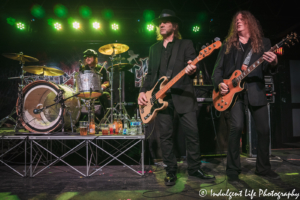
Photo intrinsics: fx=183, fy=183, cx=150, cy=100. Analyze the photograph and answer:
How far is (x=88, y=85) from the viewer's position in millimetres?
3879

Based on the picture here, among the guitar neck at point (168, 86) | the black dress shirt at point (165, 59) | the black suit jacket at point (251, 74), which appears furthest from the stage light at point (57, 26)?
the black suit jacket at point (251, 74)

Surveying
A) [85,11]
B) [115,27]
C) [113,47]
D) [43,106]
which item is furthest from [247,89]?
[85,11]

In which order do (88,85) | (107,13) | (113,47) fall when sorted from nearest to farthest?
(88,85)
(113,47)
(107,13)

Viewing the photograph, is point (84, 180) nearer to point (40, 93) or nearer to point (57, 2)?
point (40, 93)

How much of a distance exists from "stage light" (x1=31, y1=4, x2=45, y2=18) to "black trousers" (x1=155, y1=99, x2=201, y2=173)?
5.91 meters

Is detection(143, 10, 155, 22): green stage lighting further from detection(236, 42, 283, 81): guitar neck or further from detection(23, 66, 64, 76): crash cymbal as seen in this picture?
detection(236, 42, 283, 81): guitar neck

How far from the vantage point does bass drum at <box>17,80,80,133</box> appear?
364 cm

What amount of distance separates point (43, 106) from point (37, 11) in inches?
155

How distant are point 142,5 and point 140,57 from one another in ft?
5.92

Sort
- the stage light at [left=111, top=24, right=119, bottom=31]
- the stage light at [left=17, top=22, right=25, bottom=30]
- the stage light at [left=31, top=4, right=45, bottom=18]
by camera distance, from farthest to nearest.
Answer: the stage light at [left=111, top=24, right=119, bottom=31]
the stage light at [left=17, top=22, right=25, bottom=30]
the stage light at [left=31, top=4, right=45, bottom=18]

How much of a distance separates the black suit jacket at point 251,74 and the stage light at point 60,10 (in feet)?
18.4

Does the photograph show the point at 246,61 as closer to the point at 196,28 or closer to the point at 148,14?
the point at 196,28

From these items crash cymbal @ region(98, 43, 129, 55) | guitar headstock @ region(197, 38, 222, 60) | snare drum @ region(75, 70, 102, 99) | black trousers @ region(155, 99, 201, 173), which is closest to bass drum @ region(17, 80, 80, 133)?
snare drum @ region(75, 70, 102, 99)

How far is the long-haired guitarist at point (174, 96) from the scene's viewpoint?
2674mm
